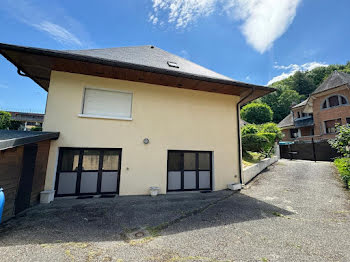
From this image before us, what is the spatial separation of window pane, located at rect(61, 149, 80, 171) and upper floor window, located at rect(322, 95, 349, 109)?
27.4 meters

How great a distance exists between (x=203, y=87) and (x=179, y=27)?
4972mm

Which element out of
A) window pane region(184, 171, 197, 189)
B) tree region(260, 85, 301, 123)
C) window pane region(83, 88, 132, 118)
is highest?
tree region(260, 85, 301, 123)

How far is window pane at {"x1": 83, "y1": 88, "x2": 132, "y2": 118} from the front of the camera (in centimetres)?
654

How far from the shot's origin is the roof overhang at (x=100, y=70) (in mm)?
5199

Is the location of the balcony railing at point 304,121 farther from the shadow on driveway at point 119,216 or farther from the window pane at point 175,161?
the window pane at point 175,161

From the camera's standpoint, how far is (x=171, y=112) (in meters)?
7.43

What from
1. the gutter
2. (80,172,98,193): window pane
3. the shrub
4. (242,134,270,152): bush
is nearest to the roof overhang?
the gutter

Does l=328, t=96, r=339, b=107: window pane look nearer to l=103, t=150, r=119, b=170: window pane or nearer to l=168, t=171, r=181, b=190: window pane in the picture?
l=168, t=171, r=181, b=190: window pane

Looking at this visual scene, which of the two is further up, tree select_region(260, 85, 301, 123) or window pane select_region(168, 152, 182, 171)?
tree select_region(260, 85, 301, 123)

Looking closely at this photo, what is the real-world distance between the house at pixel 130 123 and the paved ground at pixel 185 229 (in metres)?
1.20

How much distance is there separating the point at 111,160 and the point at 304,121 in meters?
29.2

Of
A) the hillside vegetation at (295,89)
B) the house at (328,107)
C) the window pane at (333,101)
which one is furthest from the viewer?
the hillside vegetation at (295,89)

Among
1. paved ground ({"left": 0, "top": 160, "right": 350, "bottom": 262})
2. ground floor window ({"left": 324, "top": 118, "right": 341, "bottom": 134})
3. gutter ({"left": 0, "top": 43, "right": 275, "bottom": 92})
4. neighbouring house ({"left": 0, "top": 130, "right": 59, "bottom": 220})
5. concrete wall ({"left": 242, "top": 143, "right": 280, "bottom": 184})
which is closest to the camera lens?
paved ground ({"left": 0, "top": 160, "right": 350, "bottom": 262})

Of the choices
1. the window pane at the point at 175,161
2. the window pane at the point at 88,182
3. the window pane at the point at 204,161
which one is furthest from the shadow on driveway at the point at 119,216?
the window pane at the point at 204,161
